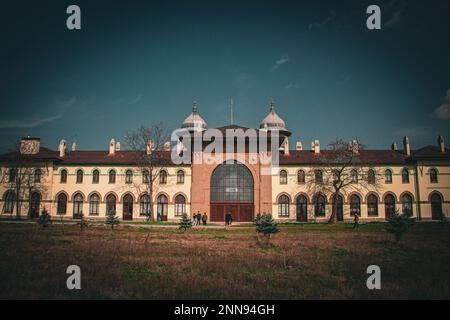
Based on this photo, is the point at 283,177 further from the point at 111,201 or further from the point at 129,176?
the point at 111,201

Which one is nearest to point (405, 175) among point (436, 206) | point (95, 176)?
point (436, 206)

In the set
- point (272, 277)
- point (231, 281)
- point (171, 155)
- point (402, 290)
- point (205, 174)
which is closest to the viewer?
point (402, 290)

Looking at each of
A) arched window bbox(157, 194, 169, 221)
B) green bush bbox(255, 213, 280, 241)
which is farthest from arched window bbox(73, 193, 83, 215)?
green bush bbox(255, 213, 280, 241)

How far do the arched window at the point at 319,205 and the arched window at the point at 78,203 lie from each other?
3041 centimetres

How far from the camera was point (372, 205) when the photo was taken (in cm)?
4169

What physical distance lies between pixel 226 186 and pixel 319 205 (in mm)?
12226

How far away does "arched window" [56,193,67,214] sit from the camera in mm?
43062

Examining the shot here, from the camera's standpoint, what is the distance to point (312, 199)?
138ft

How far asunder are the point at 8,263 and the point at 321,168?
36596 millimetres

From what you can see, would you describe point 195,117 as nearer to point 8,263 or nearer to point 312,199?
point 312,199

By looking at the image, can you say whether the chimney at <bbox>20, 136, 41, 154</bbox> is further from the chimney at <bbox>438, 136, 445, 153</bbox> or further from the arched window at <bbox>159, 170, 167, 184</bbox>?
the chimney at <bbox>438, 136, 445, 153</bbox>

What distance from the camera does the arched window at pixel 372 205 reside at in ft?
136

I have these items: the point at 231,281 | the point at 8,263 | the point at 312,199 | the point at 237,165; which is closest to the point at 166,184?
the point at 237,165

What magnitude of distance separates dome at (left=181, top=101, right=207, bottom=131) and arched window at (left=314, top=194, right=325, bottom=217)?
63.1ft
